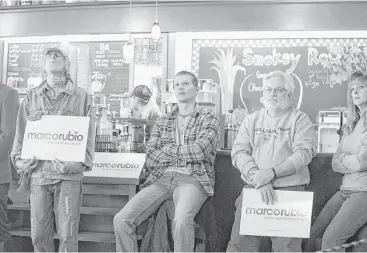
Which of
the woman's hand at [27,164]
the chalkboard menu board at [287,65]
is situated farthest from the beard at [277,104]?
the chalkboard menu board at [287,65]

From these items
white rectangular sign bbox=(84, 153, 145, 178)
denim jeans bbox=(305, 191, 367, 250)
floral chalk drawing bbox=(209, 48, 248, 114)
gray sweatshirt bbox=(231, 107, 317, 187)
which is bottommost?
denim jeans bbox=(305, 191, 367, 250)

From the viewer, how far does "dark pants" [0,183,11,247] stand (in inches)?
138

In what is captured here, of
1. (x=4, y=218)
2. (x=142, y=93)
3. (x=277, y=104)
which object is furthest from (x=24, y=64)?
(x=277, y=104)

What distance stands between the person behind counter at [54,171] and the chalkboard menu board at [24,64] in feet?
13.3

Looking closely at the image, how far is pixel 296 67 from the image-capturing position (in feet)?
20.7

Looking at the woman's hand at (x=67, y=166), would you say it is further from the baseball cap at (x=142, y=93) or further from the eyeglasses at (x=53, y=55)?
the baseball cap at (x=142, y=93)

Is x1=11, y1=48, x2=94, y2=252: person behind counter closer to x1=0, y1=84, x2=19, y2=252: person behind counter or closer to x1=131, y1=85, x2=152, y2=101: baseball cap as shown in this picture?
x1=0, y1=84, x2=19, y2=252: person behind counter

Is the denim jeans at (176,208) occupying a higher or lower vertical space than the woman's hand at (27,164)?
lower

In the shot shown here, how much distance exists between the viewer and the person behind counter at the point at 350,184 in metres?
2.95

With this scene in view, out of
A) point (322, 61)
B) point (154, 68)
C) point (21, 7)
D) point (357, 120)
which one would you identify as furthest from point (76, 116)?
point (21, 7)

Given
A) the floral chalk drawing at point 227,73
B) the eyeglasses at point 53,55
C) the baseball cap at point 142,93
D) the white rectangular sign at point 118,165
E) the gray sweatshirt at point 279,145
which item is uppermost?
the floral chalk drawing at point 227,73

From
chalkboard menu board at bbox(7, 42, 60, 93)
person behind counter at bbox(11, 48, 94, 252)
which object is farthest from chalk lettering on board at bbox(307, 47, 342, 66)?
person behind counter at bbox(11, 48, 94, 252)

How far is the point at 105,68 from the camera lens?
22.5ft

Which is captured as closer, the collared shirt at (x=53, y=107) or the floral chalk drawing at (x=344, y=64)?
the collared shirt at (x=53, y=107)
